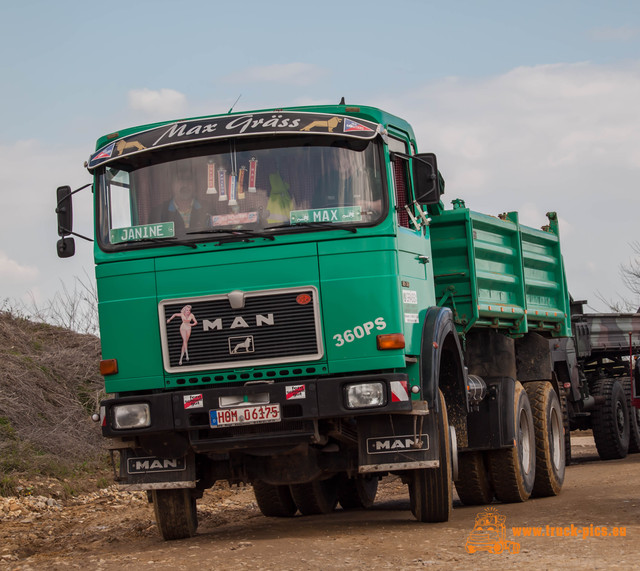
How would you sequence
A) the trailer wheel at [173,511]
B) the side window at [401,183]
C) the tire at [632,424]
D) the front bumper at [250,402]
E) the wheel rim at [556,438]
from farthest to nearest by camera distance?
the tire at [632,424] → the wheel rim at [556,438] → the trailer wheel at [173,511] → the side window at [401,183] → the front bumper at [250,402]

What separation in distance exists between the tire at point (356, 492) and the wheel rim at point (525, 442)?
5.14 feet

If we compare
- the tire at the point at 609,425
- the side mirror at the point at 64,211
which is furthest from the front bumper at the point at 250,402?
the tire at the point at 609,425

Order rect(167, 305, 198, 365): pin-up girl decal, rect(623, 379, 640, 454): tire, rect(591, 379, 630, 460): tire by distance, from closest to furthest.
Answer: rect(167, 305, 198, 365): pin-up girl decal
rect(591, 379, 630, 460): tire
rect(623, 379, 640, 454): tire

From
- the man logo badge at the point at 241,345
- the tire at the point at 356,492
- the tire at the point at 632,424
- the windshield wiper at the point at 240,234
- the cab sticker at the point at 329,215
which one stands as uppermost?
the cab sticker at the point at 329,215

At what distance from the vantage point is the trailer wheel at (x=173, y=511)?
8.62m

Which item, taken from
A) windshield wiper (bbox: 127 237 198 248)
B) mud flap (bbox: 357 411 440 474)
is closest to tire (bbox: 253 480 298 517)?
mud flap (bbox: 357 411 440 474)

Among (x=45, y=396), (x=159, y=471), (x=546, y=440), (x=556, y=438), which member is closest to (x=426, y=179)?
(x=159, y=471)

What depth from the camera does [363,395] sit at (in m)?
7.62

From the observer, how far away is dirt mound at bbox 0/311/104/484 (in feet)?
46.5

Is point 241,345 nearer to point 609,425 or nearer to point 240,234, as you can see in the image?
point 240,234

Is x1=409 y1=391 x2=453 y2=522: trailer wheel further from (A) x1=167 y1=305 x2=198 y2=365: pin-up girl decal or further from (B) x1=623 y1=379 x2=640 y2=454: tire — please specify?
(B) x1=623 y1=379 x2=640 y2=454: tire

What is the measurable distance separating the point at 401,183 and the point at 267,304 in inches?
57.9

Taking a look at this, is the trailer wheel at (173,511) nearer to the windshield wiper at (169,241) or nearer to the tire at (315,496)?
the tire at (315,496)

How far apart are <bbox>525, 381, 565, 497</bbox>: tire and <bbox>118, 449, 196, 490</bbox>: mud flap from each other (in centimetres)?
476
